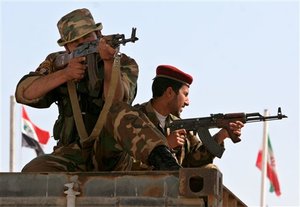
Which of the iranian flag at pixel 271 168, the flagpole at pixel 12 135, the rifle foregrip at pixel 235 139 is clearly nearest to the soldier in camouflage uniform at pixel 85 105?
the rifle foregrip at pixel 235 139

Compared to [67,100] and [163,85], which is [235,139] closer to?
[163,85]

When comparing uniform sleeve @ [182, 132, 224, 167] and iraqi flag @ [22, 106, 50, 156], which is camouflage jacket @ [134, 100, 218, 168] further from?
iraqi flag @ [22, 106, 50, 156]

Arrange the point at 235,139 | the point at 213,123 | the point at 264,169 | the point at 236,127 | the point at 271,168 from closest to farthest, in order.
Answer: the point at 235,139, the point at 236,127, the point at 213,123, the point at 264,169, the point at 271,168

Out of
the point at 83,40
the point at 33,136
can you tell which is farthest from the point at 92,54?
the point at 33,136

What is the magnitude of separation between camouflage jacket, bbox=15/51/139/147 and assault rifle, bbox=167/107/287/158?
6.98 ft

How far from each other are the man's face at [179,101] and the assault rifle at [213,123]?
0.27m

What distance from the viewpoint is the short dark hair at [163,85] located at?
467 inches

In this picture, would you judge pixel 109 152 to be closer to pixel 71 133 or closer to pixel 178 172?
pixel 71 133

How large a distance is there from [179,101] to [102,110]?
2318 millimetres

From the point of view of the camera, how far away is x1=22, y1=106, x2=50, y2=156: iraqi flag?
30.6m

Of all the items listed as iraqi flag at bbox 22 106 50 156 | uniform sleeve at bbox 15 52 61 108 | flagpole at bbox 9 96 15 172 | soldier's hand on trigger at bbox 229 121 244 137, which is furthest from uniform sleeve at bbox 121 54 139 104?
iraqi flag at bbox 22 106 50 156

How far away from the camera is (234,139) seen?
1272 centimetres

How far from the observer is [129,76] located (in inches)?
395

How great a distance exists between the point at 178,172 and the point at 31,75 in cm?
229
